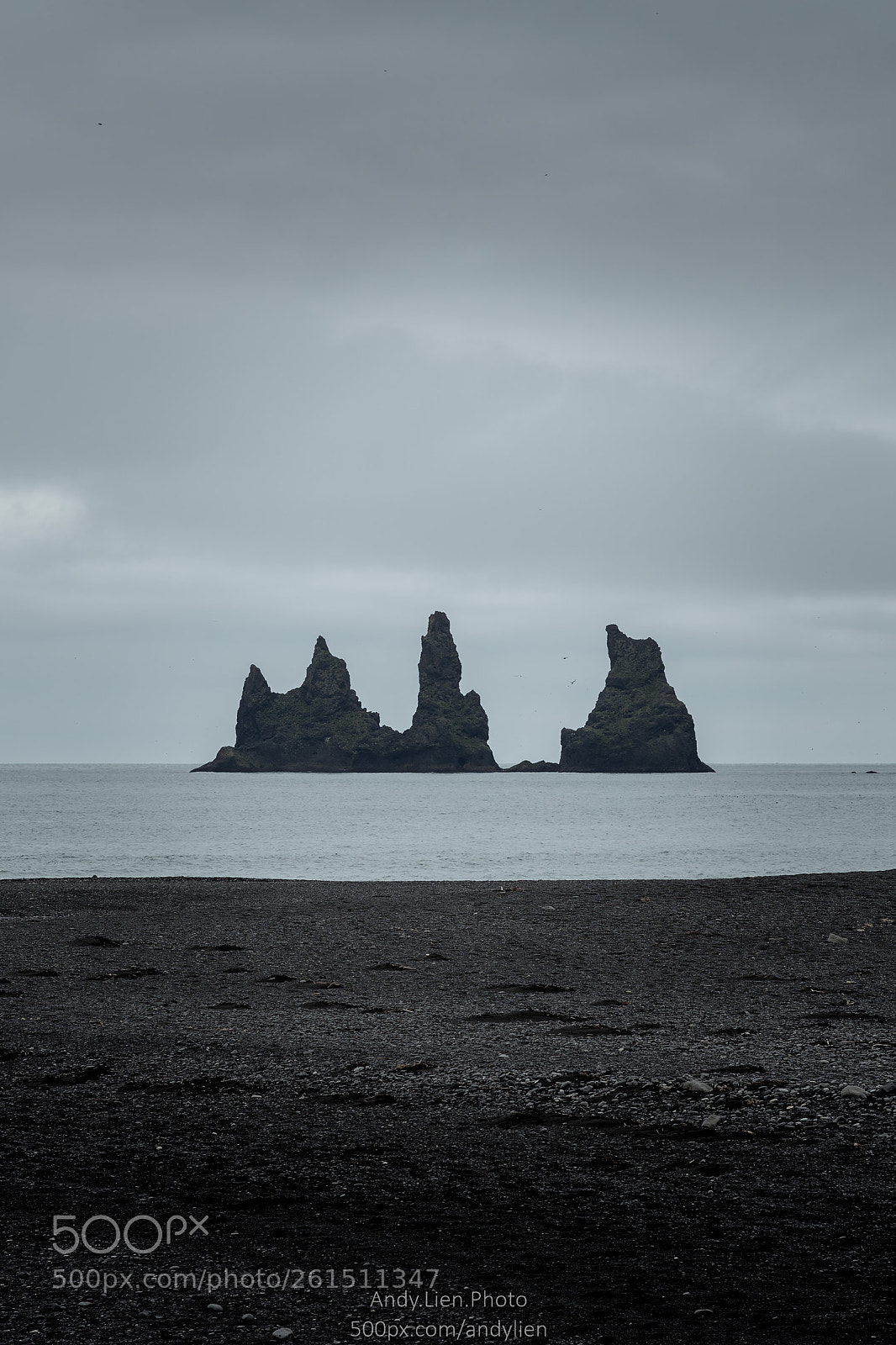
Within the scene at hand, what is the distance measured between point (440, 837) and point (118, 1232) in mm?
51252

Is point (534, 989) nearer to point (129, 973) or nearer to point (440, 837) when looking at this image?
point (129, 973)

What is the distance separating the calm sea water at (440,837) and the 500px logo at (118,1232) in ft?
95.0

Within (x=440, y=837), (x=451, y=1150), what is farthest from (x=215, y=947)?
(x=440, y=837)

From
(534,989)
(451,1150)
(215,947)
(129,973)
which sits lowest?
(215,947)

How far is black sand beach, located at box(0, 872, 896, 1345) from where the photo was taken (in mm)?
4695

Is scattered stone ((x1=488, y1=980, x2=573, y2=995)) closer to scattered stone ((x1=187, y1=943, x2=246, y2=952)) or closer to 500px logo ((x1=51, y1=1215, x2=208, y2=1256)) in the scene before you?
scattered stone ((x1=187, y1=943, x2=246, y2=952))

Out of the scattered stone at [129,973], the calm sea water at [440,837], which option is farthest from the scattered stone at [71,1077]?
the calm sea water at [440,837]

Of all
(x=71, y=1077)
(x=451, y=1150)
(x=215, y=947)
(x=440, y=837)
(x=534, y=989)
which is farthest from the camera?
(x=440, y=837)

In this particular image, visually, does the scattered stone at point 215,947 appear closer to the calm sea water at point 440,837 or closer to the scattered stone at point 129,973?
the scattered stone at point 129,973

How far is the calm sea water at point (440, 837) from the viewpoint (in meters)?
38.2

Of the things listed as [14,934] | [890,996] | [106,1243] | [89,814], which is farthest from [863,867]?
[89,814]

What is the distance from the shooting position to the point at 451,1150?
6.96 meters

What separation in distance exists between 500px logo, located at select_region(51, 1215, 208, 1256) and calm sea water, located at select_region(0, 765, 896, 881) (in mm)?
28962

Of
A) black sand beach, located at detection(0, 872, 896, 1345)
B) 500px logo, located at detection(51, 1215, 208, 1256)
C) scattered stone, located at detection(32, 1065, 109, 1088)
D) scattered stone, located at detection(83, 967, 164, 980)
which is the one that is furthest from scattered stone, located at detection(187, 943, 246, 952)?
500px logo, located at detection(51, 1215, 208, 1256)
